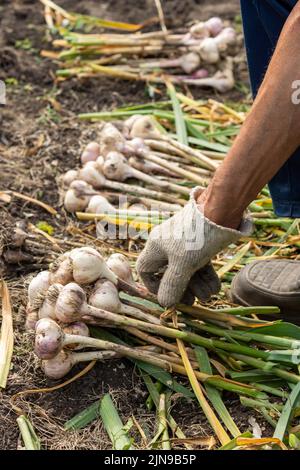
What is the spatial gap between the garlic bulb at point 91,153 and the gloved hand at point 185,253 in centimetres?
98

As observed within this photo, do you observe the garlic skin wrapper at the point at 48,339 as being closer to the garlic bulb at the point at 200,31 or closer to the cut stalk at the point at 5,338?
the cut stalk at the point at 5,338

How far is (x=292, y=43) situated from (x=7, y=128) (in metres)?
1.87

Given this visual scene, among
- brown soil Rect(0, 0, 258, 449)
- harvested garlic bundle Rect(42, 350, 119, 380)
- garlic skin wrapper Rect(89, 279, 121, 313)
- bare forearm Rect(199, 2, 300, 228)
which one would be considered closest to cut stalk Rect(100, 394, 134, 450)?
brown soil Rect(0, 0, 258, 449)

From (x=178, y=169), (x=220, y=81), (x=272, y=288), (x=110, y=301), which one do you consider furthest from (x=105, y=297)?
(x=220, y=81)

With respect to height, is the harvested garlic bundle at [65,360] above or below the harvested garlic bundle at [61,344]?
below

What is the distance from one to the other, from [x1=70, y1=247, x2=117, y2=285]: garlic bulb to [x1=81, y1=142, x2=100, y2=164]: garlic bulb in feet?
3.35

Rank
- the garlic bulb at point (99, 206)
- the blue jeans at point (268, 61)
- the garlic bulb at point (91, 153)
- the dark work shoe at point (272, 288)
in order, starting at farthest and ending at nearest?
the garlic bulb at point (91, 153) → the garlic bulb at point (99, 206) → the dark work shoe at point (272, 288) → the blue jeans at point (268, 61)

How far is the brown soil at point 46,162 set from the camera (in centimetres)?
213

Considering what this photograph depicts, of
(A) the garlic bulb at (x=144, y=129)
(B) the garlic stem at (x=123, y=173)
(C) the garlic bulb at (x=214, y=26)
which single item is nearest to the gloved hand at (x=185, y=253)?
(B) the garlic stem at (x=123, y=173)

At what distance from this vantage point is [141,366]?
2.25 m

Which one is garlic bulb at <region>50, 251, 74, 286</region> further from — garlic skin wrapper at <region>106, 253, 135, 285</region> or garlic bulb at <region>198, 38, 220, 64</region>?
garlic bulb at <region>198, 38, 220, 64</region>

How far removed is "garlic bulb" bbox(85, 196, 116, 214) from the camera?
295 centimetres
